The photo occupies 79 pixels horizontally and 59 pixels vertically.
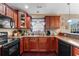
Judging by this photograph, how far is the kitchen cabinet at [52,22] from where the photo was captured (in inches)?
229

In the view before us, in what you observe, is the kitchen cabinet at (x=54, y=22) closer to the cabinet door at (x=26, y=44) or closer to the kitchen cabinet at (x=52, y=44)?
the kitchen cabinet at (x=52, y=44)

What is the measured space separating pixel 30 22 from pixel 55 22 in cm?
122

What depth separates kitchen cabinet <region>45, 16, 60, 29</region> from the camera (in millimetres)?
5827

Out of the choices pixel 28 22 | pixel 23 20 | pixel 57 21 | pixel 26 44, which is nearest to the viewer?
pixel 26 44

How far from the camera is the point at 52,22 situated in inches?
232

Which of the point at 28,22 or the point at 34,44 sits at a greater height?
the point at 28,22

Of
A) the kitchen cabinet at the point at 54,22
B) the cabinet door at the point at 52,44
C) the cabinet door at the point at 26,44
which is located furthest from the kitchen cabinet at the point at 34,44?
the kitchen cabinet at the point at 54,22

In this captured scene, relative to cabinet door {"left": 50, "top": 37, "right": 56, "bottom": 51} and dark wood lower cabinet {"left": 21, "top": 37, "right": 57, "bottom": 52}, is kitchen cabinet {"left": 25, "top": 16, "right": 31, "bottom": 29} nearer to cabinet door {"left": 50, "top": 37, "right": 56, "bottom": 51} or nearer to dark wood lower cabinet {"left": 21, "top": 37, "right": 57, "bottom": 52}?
dark wood lower cabinet {"left": 21, "top": 37, "right": 57, "bottom": 52}

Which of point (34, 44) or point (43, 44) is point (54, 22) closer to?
point (43, 44)

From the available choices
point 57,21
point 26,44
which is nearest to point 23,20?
point 26,44


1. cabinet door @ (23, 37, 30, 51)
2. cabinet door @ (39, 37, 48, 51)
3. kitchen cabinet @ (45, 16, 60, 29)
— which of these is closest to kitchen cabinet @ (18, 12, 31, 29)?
cabinet door @ (23, 37, 30, 51)

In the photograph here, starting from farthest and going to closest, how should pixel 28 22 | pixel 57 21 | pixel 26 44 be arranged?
pixel 57 21 → pixel 28 22 → pixel 26 44

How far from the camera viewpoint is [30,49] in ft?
16.0

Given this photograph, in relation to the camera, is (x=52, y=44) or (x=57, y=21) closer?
(x=52, y=44)
